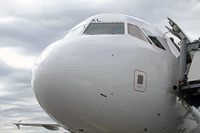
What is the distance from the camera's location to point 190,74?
7359 mm

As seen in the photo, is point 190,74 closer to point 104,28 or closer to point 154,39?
point 154,39

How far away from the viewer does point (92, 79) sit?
6.02m

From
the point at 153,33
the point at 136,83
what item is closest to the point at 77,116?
the point at 136,83

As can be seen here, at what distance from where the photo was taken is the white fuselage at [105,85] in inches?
236

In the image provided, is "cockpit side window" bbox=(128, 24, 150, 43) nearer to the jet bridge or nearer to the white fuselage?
the white fuselage

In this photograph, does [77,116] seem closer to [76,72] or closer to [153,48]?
[76,72]

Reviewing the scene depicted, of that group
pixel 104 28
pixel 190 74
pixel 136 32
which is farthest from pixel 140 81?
pixel 104 28

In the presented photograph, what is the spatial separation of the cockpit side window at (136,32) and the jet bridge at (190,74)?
119 cm

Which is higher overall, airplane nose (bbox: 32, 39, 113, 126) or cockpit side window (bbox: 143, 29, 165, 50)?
cockpit side window (bbox: 143, 29, 165, 50)

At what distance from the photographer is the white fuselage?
600cm

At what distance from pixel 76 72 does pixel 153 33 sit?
354 centimetres

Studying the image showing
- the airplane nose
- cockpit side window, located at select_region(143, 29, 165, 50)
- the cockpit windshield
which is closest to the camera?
the airplane nose

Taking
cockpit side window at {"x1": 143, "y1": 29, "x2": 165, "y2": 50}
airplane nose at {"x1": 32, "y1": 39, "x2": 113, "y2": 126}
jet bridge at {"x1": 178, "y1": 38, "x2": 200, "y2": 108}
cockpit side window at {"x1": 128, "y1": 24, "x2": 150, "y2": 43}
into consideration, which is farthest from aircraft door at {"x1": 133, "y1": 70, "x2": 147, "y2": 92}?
cockpit side window at {"x1": 143, "y1": 29, "x2": 165, "y2": 50}

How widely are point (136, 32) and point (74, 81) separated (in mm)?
2847
